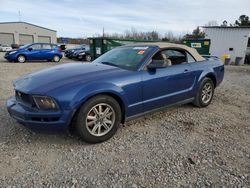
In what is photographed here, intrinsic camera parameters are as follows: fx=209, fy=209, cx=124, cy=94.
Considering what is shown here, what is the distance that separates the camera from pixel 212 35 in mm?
18219

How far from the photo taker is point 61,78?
304 centimetres

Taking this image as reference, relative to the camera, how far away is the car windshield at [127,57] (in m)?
3.57

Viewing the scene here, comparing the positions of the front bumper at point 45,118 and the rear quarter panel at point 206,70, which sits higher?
the rear quarter panel at point 206,70

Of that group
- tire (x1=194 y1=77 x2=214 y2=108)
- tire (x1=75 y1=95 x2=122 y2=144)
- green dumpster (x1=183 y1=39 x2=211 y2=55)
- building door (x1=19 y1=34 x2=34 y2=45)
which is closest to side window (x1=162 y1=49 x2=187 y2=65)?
tire (x1=194 y1=77 x2=214 y2=108)

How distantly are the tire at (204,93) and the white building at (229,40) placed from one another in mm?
14573

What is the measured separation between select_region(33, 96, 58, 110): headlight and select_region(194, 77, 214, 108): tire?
3053 mm

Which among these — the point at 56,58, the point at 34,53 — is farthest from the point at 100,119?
the point at 56,58

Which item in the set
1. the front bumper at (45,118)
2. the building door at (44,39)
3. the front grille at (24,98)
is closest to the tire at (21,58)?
the front grille at (24,98)

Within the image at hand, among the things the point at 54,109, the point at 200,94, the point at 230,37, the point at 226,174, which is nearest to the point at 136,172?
A: the point at 226,174

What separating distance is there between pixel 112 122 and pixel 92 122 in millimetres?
324

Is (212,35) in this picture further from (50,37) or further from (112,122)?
(50,37)

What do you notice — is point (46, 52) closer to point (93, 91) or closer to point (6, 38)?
point (93, 91)

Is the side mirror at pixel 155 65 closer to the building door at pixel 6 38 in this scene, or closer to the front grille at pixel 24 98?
the front grille at pixel 24 98

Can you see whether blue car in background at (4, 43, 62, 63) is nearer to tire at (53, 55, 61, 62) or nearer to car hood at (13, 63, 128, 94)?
tire at (53, 55, 61, 62)
